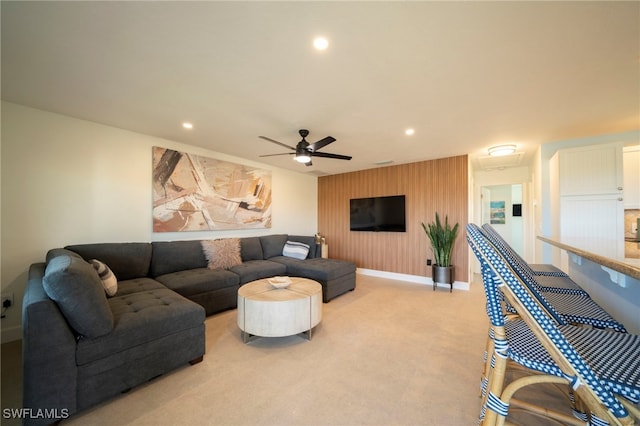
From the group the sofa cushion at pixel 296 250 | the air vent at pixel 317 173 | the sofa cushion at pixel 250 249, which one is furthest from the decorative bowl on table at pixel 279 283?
the air vent at pixel 317 173

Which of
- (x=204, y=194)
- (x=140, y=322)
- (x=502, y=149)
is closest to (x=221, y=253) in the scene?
(x=204, y=194)

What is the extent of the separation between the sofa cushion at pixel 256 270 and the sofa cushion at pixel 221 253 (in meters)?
0.15

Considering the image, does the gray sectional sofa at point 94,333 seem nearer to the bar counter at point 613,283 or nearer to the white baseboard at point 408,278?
the bar counter at point 613,283

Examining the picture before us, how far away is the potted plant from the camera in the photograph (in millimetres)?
4047

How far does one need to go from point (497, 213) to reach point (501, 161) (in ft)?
6.28

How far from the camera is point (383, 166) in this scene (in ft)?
16.8

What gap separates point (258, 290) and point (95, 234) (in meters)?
2.18

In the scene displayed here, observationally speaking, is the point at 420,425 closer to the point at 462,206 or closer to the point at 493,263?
the point at 493,263

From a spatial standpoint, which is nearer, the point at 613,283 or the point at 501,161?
the point at 613,283

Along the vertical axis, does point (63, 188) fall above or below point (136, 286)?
above

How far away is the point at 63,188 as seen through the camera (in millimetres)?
2672

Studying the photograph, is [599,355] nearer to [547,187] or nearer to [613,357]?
[613,357]

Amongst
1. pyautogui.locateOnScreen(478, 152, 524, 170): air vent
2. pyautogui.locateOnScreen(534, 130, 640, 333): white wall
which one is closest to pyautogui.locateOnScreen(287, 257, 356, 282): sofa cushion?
pyautogui.locateOnScreen(534, 130, 640, 333): white wall

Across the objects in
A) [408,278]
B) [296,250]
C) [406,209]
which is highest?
[406,209]
